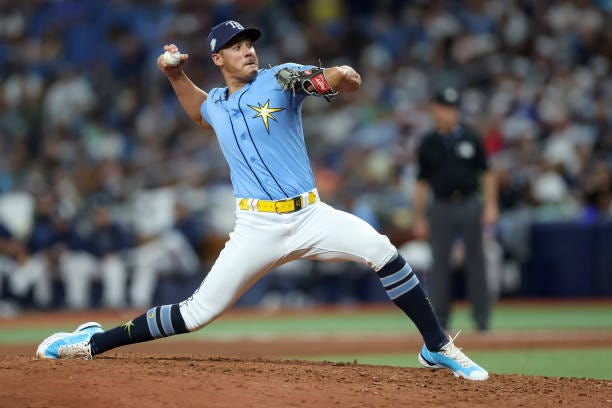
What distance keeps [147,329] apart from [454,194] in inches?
194

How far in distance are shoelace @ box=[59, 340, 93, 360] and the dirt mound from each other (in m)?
0.09

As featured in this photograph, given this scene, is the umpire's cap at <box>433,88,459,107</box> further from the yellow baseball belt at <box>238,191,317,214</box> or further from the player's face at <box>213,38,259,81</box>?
the yellow baseball belt at <box>238,191,317,214</box>

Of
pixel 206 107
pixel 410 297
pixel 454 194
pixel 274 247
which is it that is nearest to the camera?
pixel 274 247

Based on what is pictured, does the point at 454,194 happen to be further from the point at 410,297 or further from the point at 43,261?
the point at 43,261

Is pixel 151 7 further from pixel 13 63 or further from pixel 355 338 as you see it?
pixel 355 338

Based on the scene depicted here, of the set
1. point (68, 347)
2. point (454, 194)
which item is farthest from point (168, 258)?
point (68, 347)

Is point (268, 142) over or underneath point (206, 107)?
underneath

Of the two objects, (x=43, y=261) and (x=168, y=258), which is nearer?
(x=168, y=258)

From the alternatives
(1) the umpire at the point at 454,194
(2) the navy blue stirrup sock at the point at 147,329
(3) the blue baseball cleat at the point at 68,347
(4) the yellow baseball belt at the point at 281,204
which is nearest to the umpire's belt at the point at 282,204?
(4) the yellow baseball belt at the point at 281,204

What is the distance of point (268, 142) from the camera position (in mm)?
5930

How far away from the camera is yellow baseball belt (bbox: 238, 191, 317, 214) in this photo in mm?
5867

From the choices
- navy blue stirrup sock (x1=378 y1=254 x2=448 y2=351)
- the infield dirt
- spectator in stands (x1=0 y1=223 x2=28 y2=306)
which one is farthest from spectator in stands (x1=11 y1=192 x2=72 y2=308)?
navy blue stirrup sock (x1=378 y1=254 x2=448 y2=351)

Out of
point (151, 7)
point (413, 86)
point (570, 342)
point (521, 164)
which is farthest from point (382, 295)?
point (151, 7)

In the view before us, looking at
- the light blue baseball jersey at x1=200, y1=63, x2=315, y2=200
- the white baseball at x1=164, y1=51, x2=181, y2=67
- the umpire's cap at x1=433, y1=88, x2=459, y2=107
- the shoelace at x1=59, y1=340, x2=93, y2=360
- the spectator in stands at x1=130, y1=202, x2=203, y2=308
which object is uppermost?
the umpire's cap at x1=433, y1=88, x2=459, y2=107
